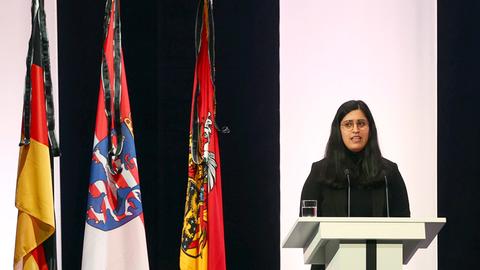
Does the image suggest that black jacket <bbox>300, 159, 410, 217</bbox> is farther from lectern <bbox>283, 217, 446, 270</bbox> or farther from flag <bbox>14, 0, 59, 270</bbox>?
flag <bbox>14, 0, 59, 270</bbox>

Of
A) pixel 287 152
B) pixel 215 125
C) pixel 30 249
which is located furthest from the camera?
pixel 287 152

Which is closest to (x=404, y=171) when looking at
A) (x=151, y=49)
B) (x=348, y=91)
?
(x=348, y=91)

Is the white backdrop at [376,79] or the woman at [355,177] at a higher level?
the white backdrop at [376,79]

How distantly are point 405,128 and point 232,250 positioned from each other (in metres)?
1.45

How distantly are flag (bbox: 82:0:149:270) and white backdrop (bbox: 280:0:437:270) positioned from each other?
57.8 inches

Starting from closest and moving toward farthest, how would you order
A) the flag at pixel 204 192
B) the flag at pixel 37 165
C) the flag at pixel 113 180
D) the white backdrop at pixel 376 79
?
1. the flag at pixel 37 165
2. the flag at pixel 113 180
3. the flag at pixel 204 192
4. the white backdrop at pixel 376 79

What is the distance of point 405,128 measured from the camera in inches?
217

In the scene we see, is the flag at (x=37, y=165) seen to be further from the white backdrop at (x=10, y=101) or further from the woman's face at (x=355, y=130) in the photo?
the woman's face at (x=355, y=130)

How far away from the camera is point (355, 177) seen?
4.76m

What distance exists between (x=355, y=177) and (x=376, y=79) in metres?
1.00

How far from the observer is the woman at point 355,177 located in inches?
185

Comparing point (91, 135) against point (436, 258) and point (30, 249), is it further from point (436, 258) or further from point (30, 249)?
point (436, 258)
